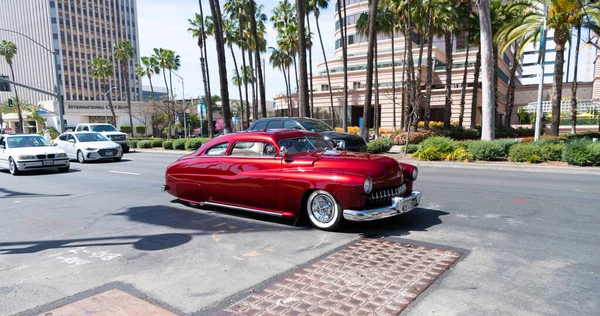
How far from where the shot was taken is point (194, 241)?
18.1 ft

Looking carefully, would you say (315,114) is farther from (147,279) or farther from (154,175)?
(147,279)

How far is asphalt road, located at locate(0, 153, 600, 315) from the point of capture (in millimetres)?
3676

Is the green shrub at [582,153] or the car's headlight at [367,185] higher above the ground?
the car's headlight at [367,185]

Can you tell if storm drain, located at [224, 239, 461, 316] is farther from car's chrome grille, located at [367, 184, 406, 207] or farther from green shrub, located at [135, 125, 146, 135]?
green shrub, located at [135, 125, 146, 135]

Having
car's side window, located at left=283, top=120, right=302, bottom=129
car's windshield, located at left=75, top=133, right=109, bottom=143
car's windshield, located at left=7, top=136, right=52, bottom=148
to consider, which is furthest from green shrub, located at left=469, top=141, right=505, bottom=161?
car's windshield, located at left=75, top=133, right=109, bottom=143

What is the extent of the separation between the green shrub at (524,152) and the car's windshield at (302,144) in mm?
10503

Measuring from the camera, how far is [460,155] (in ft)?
50.8

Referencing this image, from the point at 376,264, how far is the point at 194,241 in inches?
103

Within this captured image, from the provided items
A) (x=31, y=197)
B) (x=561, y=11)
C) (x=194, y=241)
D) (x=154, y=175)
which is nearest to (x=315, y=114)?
(x=561, y=11)

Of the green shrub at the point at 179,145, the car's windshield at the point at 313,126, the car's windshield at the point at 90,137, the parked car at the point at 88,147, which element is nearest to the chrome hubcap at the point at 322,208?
the car's windshield at the point at 313,126

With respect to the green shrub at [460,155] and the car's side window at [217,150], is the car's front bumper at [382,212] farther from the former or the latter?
the green shrub at [460,155]

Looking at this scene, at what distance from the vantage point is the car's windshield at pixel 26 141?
1452 centimetres

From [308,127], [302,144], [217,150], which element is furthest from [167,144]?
[302,144]

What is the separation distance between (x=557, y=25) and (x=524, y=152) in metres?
9.40
